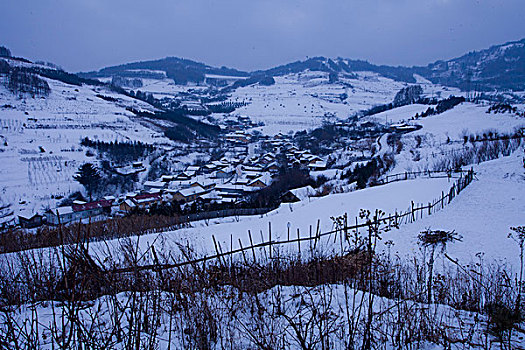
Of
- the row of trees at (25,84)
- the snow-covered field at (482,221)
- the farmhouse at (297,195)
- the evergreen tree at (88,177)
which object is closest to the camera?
the snow-covered field at (482,221)

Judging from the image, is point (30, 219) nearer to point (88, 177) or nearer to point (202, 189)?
point (88, 177)

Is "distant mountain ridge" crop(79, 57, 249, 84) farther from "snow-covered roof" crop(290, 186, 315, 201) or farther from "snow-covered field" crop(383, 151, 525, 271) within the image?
"snow-covered field" crop(383, 151, 525, 271)

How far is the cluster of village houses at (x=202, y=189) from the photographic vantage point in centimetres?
2097

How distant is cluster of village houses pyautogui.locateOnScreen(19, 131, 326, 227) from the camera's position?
21.0m

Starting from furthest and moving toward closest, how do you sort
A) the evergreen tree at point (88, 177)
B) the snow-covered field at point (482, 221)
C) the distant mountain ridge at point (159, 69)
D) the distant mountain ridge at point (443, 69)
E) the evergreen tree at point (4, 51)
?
the distant mountain ridge at point (159, 69), the distant mountain ridge at point (443, 69), the evergreen tree at point (4, 51), the evergreen tree at point (88, 177), the snow-covered field at point (482, 221)

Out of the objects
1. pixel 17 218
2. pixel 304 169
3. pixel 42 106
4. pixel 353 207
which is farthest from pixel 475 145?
pixel 42 106

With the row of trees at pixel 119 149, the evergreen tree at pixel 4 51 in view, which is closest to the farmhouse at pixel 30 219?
the row of trees at pixel 119 149

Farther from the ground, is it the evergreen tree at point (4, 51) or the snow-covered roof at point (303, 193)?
the evergreen tree at point (4, 51)

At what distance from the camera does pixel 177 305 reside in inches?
91.3

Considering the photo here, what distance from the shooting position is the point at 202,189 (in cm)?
2738

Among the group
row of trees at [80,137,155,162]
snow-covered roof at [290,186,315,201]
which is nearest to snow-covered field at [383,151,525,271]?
snow-covered roof at [290,186,315,201]

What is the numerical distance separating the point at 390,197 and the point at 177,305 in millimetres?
11781

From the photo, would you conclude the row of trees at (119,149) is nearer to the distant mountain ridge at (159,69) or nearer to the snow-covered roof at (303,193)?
the snow-covered roof at (303,193)

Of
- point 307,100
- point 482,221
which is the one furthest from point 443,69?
point 482,221
